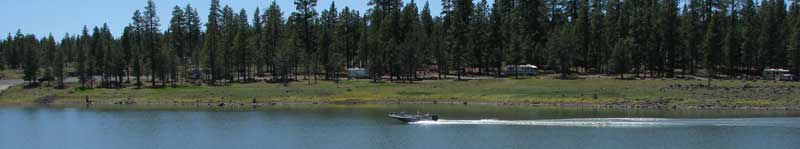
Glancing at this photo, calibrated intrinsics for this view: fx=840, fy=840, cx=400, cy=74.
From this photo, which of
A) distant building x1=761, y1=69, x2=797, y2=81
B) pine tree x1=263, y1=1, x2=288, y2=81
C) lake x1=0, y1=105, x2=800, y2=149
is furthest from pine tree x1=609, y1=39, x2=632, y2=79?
pine tree x1=263, y1=1, x2=288, y2=81

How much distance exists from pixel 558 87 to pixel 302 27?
6183 cm

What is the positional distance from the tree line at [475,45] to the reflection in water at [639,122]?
53.5 meters

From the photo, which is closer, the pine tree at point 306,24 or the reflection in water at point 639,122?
the reflection in water at point 639,122

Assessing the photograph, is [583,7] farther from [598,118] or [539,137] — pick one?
[539,137]

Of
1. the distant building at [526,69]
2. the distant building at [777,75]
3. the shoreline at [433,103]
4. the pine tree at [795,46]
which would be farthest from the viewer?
the distant building at [526,69]

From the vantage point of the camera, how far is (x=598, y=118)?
73.2 m

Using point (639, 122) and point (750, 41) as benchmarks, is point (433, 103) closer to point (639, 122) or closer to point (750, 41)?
point (639, 122)

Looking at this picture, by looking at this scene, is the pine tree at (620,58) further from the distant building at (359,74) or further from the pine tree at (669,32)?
the distant building at (359,74)

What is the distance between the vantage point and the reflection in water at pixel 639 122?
220 feet

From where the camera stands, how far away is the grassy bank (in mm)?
92938

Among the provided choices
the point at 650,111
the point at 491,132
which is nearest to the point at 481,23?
the point at 650,111

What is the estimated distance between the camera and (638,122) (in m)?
69.2

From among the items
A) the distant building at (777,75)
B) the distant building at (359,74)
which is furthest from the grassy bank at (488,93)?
the distant building at (777,75)

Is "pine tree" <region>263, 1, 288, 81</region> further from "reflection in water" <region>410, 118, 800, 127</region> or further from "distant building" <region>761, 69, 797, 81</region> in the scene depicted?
"distant building" <region>761, 69, 797, 81</region>
